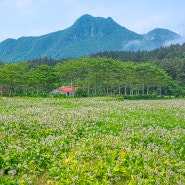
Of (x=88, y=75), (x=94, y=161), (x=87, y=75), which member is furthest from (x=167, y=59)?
(x=94, y=161)

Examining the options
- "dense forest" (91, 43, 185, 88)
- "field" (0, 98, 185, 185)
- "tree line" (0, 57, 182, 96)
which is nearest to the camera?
"field" (0, 98, 185, 185)

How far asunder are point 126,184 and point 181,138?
4839 millimetres

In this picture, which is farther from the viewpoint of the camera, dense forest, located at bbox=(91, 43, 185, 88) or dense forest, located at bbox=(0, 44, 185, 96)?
dense forest, located at bbox=(91, 43, 185, 88)

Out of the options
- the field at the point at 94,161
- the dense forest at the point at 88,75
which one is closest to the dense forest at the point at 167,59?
the dense forest at the point at 88,75

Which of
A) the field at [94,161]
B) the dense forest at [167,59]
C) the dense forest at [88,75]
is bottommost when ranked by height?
the field at [94,161]

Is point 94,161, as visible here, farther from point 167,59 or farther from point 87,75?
point 167,59

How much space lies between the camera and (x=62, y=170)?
6.35 meters

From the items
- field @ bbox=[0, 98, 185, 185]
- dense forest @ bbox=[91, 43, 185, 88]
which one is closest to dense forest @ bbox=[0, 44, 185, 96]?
dense forest @ bbox=[91, 43, 185, 88]

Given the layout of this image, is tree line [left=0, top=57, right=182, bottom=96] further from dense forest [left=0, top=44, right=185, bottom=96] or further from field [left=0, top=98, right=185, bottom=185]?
field [left=0, top=98, right=185, bottom=185]

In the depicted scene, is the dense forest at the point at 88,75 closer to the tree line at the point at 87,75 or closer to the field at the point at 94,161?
the tree line at the point at 87,75

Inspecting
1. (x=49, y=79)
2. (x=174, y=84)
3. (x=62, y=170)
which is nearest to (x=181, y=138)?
(x=62, y=170)

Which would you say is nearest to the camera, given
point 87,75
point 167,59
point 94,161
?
point 94,161

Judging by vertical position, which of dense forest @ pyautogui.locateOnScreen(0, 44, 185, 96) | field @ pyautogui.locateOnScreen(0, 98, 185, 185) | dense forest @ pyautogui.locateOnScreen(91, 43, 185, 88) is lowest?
field @ pyautogui.locateOnScreen(0, 98, 185, 185)

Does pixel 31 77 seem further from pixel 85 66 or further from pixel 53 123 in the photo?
pixel 53 123
